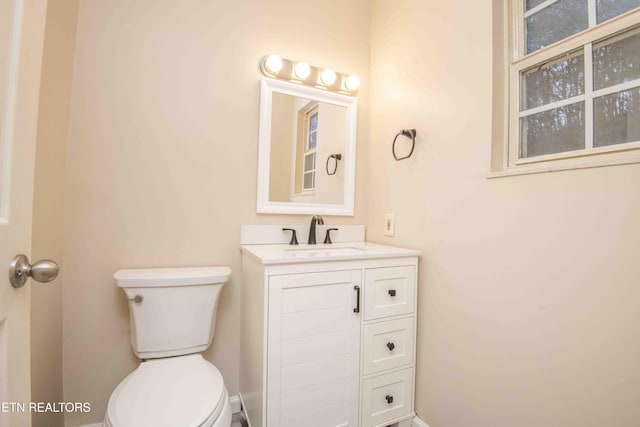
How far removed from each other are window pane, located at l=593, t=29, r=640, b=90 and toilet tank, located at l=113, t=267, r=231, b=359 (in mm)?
1598

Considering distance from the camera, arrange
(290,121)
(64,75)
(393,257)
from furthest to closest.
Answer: (290,121) → (393,257) → (64,75)

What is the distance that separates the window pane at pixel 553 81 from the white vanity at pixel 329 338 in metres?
0.79

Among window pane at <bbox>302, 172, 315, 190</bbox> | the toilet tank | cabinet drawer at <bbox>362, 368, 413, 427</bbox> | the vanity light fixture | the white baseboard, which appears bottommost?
the white baseboard

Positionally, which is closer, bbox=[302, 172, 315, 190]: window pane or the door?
the door

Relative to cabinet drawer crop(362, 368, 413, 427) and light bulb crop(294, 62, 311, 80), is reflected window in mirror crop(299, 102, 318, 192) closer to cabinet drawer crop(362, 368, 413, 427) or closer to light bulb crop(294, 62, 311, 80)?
light bulb crop(294, 62, 311, 80)

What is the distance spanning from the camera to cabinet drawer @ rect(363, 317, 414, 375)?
125cm

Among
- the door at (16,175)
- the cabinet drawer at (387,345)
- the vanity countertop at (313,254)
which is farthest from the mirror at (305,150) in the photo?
the door at (16,175)

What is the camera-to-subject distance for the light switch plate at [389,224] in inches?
63.1

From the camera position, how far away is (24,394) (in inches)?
23.3

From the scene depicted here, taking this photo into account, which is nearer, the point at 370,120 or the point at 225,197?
the point at 225,197

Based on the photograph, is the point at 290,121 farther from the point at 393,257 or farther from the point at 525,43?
the point at 525,43

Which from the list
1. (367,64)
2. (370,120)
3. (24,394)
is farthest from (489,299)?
(367,64)

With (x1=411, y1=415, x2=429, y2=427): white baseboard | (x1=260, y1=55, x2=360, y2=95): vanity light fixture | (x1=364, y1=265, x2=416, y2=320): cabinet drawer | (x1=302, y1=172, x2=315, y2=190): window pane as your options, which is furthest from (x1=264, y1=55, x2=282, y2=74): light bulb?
(x1=411, y1=415, x2=429, y2=427): white baseboard

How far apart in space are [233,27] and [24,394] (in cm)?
169
